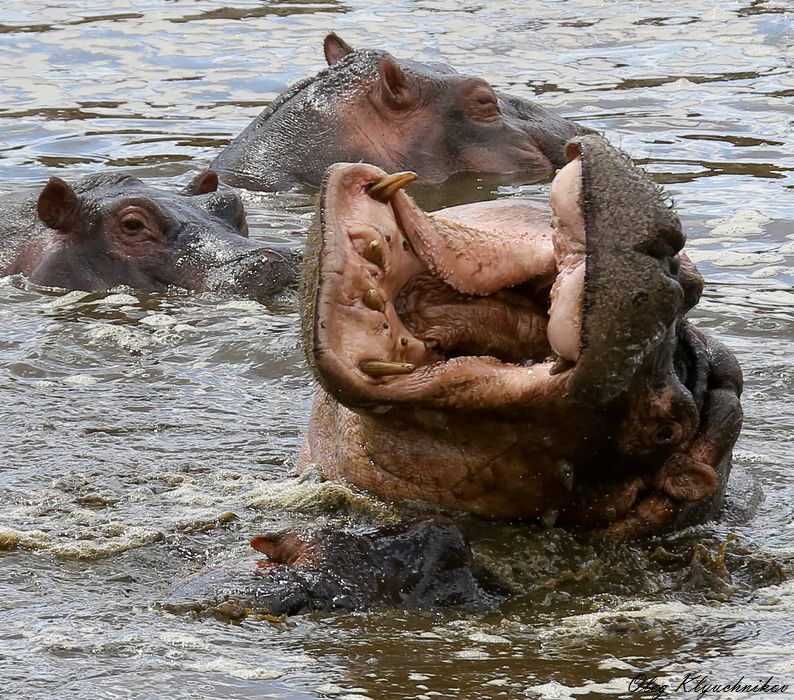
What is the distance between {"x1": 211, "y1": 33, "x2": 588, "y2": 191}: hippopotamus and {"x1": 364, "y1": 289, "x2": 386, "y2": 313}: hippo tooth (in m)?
6.47

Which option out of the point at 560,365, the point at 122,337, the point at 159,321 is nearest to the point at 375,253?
the point at 560,365

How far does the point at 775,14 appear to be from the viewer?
15.5 m

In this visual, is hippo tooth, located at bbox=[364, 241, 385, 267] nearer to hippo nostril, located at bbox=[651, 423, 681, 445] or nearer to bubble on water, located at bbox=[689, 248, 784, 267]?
hippo nostril, located at bbox=[651, 423, 681, 445]

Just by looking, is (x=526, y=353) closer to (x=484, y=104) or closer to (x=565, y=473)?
(x=565, y=473)

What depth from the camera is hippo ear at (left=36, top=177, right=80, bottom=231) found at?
7992mm

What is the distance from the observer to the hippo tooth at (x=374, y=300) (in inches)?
141

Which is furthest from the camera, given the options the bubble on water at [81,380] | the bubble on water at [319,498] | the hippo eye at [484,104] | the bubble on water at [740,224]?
the hippo eye at [484,104]

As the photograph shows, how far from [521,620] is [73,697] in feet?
3.45

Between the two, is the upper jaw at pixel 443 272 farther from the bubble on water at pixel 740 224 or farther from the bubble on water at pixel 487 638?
the bubble on water at pixel 740 224

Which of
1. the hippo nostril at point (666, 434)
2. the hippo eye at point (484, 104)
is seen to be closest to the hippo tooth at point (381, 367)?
the hippo nostril at point (666, 434)

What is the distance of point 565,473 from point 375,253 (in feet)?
2.35

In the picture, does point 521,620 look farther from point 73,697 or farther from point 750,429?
point 750,429

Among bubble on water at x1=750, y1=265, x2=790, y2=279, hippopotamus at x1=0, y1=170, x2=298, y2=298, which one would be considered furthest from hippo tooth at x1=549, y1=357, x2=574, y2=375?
bubble on water at x1=750, y1=265, x2=790, y2=279

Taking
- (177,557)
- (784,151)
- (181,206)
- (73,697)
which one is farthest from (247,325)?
(784,151)
